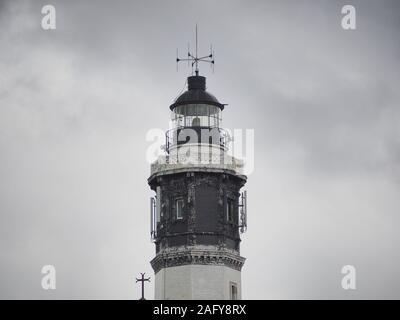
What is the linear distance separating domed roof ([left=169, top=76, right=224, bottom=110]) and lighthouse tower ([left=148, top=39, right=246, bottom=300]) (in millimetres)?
67

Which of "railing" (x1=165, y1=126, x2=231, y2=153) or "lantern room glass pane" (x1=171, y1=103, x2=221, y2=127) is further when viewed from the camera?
"lantern room glass pane" (x1=171, y1=103, x2=221, y2=127)

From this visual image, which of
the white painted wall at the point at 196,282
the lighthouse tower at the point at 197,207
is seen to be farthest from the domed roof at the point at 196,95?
the white painted wall at the point at 196,282

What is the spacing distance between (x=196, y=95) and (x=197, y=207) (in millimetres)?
8309

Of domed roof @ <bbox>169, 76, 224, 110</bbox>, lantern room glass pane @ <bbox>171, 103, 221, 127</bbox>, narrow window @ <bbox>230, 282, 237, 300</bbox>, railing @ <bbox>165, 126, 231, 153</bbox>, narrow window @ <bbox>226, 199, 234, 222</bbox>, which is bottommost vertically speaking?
narrow window @ <bbox>230, 282, 237, 300</bbox>

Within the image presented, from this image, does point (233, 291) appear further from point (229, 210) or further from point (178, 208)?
point (178, 208)

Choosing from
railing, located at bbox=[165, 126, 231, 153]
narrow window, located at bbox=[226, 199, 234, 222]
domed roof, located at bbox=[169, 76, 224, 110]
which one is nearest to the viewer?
narrow window, located at bbox=[226, 199, 234, 222]

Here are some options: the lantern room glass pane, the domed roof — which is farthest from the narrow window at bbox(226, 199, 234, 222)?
the domed roof

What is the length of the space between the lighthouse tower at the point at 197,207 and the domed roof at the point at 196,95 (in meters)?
0.07

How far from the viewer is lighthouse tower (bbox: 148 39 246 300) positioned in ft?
431

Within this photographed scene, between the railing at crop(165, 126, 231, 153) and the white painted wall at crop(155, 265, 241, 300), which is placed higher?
the railing at crop(165, 126, 231, 153)

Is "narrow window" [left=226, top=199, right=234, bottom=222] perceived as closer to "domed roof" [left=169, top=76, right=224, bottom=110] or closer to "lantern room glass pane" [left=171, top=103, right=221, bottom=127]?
"lantern room glass pane" [left=171, top=103, right=221, bottom=127]
